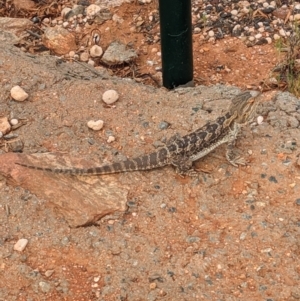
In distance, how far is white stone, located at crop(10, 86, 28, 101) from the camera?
19.8 feet

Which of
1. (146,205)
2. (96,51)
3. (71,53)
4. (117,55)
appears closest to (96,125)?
(146,205)

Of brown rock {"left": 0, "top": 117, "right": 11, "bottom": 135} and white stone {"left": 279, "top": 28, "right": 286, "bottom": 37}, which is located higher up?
brown rock {"left": 0, "top": 117, "right": 11, "bottom": 135}

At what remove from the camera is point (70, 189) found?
5.07 metres

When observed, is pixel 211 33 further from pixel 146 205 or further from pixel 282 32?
pixel 146 205

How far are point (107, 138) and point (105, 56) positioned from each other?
1.90 metres

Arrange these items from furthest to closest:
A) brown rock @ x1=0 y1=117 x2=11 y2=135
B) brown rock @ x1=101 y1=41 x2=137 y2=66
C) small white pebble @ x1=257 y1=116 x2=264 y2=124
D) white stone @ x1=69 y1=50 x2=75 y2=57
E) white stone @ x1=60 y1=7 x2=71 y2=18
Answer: white stone @ x1=60 y1=7 x2=71 y2=18 → white stone @ x1=69 y1=50 x2=75 y2=57 → brown rock @ x1=101 y1=41 x2=137 y2=66 → small white pebble @ x1=257 y1=116 x2=264 y2=124 → brown rock @ x1=0 y1=117 x2=11 y2=135

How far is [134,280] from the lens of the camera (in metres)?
4.55

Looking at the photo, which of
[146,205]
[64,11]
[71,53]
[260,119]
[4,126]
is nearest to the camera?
[146,205]

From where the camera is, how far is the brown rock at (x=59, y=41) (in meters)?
7.61

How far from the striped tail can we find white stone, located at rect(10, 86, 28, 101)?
108 centimetres

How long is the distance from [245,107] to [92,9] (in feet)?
10.6

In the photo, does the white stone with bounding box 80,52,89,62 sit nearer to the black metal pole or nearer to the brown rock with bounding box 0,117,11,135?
the black metal pole

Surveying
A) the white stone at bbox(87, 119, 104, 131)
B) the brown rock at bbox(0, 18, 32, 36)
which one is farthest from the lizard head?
the brown rock at bbox(0, 18, 32, 36)

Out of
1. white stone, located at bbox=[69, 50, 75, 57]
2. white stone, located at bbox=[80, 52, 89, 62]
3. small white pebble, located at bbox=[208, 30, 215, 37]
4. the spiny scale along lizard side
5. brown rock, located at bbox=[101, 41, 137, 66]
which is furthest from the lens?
small white pebble, located at bbox=[208, 30, 215, 37]
